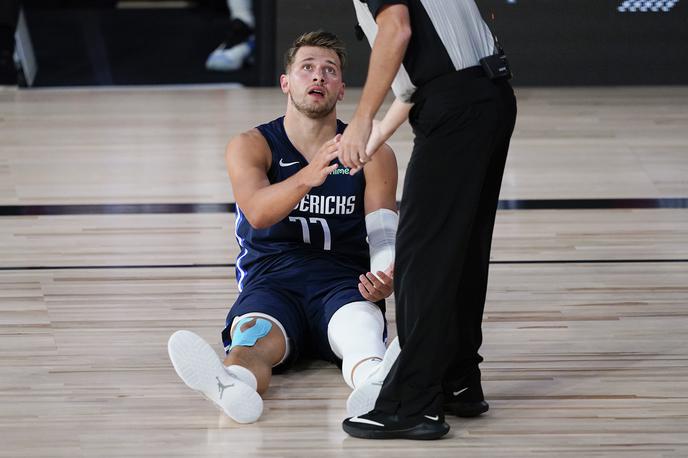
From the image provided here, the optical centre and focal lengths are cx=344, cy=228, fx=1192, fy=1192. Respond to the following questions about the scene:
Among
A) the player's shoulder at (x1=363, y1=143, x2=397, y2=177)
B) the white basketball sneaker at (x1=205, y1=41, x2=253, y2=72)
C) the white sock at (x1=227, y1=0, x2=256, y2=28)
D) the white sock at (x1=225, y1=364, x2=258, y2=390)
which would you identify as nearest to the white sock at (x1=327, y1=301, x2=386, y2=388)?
the white sock at (x1=225, y1=364, x2=258, y2=390)

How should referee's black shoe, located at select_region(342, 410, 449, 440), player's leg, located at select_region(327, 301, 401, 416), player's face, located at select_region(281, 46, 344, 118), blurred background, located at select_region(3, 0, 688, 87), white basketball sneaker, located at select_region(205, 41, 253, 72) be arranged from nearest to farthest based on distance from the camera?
1. referee's black shoe, located at select_region(342, 410, 449, 440)
2. player's leg, located at select_region(327, 301, 401, 416)
3. player's face, located at select_region(281, 46, 344, 118)
4. blurred background, located at select_region(3, 0, 688, 87)
5. white basketball sneaker, located at select_region(205, 41, 253, 72)

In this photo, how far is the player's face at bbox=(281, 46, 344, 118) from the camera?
10.2 feet

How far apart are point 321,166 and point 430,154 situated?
36 centimetres

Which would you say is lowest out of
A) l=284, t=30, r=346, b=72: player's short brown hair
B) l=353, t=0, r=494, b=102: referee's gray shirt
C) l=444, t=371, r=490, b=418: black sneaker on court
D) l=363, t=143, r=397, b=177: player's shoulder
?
l=444, t=371, r=490, b=418: black sneaker on court

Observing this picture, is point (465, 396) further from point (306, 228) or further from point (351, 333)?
point (306, 228)

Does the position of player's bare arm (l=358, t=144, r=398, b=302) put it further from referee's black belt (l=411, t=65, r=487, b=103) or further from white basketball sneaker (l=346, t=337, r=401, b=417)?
referee's black belt (l=411, t=65, r=487, b=103)

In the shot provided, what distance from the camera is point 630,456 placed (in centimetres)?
257

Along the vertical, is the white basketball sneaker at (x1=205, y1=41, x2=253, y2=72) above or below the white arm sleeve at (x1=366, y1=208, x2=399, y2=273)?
below

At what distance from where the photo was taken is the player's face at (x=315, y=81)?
3109mm

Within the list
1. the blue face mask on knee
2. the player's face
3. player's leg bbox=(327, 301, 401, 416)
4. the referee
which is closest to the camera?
the referee

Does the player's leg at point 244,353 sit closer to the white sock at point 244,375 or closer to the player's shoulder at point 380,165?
the white sock at point 244,375

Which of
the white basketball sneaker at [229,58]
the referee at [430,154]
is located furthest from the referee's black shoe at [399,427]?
the white basketball sneaker at [229,58]

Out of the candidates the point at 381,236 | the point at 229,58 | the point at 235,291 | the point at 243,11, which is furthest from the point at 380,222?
the point at 243,11

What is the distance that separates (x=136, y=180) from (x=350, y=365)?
98.9 inches
